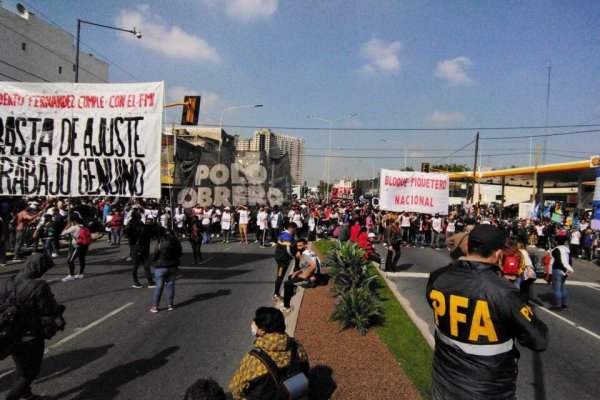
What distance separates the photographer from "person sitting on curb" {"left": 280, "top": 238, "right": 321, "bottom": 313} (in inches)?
308

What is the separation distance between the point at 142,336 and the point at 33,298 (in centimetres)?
249

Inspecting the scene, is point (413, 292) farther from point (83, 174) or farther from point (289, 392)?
point (83, 174)

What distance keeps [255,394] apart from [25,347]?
2.40 meters

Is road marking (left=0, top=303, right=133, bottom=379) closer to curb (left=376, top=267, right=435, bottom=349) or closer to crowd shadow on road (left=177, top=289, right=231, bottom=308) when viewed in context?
crowd shadow on road (left=177, top=289, right=231, bottom=308)

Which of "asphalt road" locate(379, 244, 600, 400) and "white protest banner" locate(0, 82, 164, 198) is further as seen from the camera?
"white protest banner" locate(0, 82, 164, 198)

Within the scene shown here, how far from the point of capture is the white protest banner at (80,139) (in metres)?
9.24

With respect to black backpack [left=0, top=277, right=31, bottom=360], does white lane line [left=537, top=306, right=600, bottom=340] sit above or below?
below

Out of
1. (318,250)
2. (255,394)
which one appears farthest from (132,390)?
(318,250)

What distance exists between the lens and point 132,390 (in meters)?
4.60

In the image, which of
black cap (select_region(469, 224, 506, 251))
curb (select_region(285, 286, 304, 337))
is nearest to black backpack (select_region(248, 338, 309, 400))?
black cap (select_region(469, 224, 506, 251))

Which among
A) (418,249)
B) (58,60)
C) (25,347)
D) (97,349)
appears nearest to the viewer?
(25,347)

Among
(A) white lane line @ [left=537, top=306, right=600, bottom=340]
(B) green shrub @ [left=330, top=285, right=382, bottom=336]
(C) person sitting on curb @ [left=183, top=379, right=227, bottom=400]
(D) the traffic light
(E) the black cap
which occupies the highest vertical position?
(D) the traffic light

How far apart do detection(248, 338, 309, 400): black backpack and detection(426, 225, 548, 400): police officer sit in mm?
1422

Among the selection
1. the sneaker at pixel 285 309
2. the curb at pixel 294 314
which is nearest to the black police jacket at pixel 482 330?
the curb at pixel 294 314
